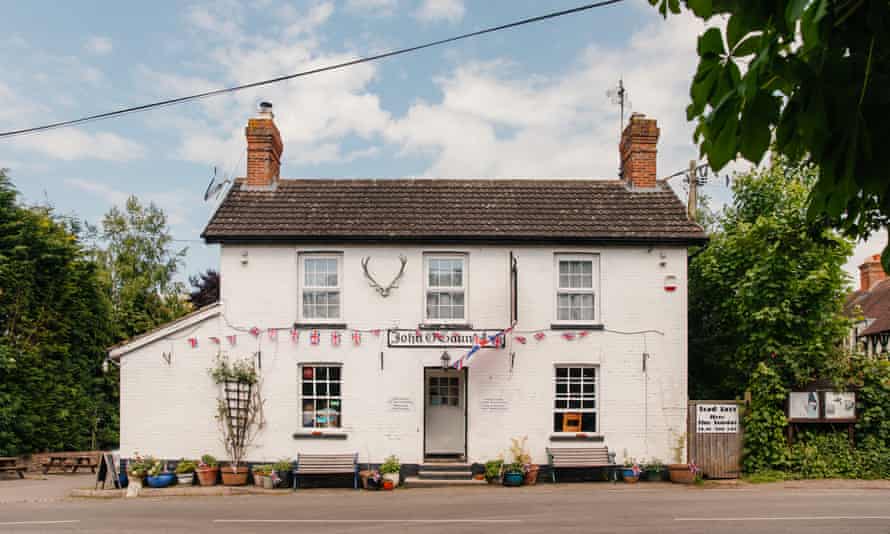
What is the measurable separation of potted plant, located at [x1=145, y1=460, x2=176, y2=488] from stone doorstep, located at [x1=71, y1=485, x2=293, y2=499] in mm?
176

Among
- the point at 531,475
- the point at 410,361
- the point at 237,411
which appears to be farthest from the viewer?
the point at 410,361

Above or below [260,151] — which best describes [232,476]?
below

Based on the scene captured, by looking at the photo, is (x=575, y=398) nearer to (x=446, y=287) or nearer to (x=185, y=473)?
(x=446, y=287)

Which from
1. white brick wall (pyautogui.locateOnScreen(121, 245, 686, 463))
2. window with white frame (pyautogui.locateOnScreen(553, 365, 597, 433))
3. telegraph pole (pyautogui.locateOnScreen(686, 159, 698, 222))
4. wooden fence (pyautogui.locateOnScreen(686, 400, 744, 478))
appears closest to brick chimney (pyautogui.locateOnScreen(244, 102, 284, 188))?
white brick wall (pyautogui.locateOnScreen(121, 245, 686, 463))

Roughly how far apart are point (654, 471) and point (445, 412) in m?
5.29

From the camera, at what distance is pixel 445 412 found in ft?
58.3

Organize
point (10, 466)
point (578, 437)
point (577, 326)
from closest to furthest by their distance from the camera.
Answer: point (578, 437) < point (577, 326) < point (10, 466)

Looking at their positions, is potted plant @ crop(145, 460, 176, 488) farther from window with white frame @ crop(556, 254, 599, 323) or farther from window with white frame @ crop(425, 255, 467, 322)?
window with white frame @ crop(556, 254, 599, 323)

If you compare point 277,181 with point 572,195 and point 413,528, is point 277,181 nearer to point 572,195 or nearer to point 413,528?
point 572,195

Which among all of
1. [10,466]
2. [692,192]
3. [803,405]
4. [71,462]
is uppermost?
[692,192]

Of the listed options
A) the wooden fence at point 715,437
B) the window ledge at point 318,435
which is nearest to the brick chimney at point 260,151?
the window ledge at point 318,435

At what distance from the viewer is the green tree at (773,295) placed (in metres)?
16.4

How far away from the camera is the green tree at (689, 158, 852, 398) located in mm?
16406

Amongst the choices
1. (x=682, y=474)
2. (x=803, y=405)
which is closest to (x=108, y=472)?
(x=682, y=474)
